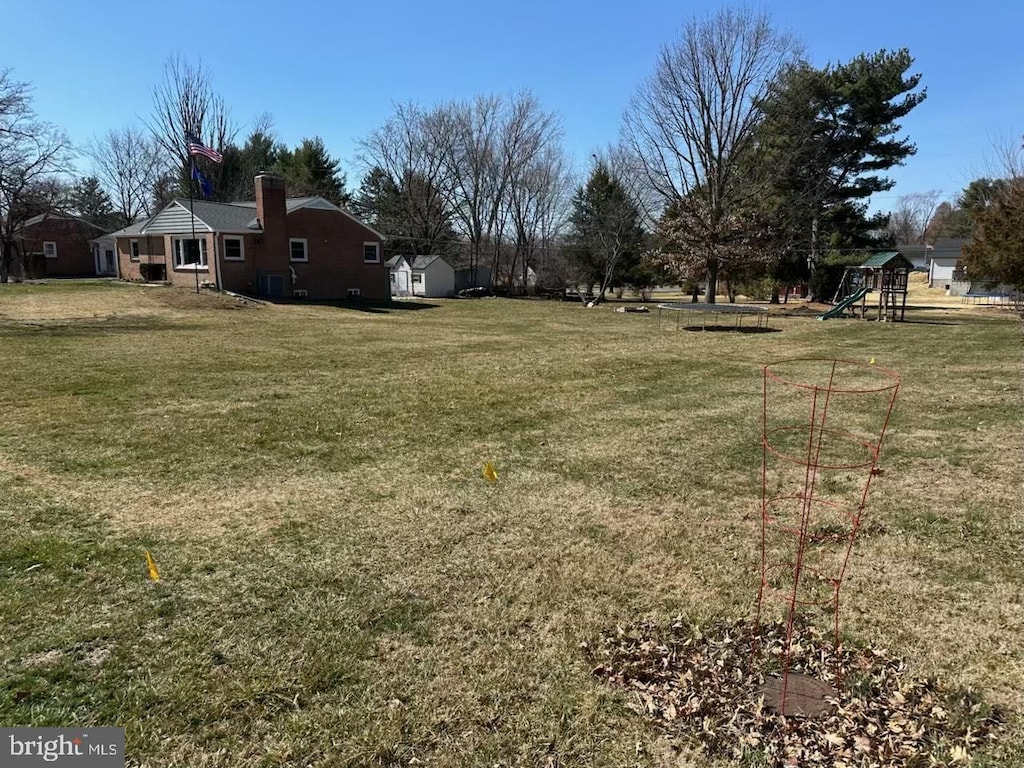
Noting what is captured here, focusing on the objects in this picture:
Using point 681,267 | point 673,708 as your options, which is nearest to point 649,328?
point 681,267

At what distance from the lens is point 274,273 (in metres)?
28.3

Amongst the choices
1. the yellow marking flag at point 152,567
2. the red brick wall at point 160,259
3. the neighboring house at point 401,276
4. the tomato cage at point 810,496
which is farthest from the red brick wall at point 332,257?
the yellow marking flag at point 152,567

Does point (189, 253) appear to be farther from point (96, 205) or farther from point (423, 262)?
point (96, 205)

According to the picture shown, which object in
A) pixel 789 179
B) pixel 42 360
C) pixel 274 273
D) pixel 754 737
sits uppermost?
pixel 789 179

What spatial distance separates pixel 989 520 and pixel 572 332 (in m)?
15.9

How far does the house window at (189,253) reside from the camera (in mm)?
27406

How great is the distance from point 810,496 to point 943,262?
62.1 m

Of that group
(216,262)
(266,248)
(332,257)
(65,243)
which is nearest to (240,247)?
(266,248)

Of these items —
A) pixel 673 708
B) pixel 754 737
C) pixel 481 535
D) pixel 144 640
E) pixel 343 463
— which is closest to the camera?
pixel 754 737

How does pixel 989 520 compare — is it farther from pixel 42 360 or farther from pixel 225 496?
pixel 42 360

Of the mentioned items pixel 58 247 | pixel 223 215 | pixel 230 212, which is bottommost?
pixel 58 247

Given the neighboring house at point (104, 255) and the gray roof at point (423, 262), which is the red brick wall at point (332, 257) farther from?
the neighboring house at point (104, 255)

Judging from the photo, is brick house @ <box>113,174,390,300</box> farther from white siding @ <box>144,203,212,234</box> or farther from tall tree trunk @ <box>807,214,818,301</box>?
tall tree trunk @ <box>807,214,818,301</box>

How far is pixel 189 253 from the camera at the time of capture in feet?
93.3
